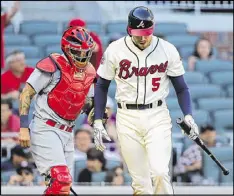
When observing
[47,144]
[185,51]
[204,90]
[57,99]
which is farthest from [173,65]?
[185,51]

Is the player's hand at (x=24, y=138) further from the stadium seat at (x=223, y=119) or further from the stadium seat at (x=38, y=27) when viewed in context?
the stadium seat at (x=38, y=27)

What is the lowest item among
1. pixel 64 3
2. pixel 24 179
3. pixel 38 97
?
pixel 24 179

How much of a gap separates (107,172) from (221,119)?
1822 millimetres

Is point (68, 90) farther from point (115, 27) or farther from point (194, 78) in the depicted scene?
point (115, 27)

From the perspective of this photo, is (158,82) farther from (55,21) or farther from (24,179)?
(55,21)

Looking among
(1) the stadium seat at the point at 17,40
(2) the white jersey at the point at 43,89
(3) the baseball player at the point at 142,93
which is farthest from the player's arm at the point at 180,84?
(1) the stadium seat at the point at 17,40

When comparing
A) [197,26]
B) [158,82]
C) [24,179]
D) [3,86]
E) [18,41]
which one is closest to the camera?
[158,82]

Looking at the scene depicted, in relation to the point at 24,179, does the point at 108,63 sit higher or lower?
higher

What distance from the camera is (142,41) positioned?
9.62 metres

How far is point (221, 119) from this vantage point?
46.6 feet

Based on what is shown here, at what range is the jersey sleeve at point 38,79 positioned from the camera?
9.84 m

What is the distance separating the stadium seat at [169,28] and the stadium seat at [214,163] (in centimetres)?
239

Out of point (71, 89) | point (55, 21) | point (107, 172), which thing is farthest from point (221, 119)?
point (71, 89)

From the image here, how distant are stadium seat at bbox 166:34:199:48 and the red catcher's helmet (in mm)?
5262
